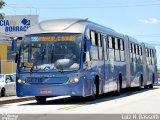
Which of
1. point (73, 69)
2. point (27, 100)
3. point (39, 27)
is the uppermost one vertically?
point (39, 27)

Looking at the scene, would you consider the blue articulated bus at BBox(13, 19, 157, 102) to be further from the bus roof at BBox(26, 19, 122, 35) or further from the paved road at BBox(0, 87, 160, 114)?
the paved road at BBox(0, 87, 160, 114)

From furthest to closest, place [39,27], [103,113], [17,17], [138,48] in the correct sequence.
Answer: [17,17] < [138,48] < [39,27] < [103,113]

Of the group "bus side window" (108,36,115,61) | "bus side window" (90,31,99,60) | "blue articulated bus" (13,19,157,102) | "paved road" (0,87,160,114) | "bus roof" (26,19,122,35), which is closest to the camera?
"paved road" (0,87,160,114)

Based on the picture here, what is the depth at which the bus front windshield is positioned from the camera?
20.1m

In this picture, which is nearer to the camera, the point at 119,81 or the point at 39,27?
the point at 39,27

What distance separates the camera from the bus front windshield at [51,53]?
66.1 ft

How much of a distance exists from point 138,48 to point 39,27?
53.3 feet

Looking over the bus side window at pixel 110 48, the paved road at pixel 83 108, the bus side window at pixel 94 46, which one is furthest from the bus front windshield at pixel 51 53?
the bus side window at pixel 110 48

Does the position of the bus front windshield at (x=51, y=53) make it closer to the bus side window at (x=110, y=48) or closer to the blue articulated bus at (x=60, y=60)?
the blue articulated bus at (x=60, y=60)

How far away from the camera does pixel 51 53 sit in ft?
66.7

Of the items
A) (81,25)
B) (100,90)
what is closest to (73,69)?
(81,25)

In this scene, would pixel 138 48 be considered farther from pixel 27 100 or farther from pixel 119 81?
pixel 27 100

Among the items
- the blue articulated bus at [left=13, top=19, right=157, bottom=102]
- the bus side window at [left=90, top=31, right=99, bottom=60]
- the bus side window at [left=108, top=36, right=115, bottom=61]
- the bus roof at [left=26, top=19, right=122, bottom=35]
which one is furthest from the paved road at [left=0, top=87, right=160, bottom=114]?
the bus side window at [left=108, top=36, right=115, bottom=61]

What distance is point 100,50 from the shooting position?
2370cm
